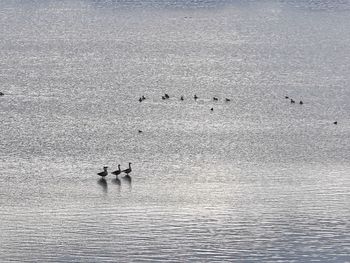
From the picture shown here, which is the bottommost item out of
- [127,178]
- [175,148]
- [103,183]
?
[103,183]

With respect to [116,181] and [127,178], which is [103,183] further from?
[127,178]

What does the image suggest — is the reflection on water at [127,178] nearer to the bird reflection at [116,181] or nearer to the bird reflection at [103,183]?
the bird reflection at [116,181]

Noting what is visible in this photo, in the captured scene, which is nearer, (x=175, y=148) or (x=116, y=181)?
(x=116, y=181)

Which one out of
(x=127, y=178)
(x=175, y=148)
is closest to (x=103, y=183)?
(x=127, y=178)

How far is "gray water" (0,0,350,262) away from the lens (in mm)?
37812

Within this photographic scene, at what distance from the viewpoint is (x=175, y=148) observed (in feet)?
165

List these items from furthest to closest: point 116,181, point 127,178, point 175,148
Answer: point 175,148 < point 127,178 < point 116,181

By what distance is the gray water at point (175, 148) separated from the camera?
37.8 metres

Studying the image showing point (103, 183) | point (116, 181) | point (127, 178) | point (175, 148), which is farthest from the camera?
point (175, 148)

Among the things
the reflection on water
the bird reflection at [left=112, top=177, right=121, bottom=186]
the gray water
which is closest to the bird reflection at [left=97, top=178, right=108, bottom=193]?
the gray water

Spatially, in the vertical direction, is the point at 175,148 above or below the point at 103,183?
above

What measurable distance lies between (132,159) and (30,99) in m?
15.4

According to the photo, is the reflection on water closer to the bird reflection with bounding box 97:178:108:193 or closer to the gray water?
the gray water

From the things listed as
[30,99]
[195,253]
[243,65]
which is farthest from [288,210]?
[243,65]
